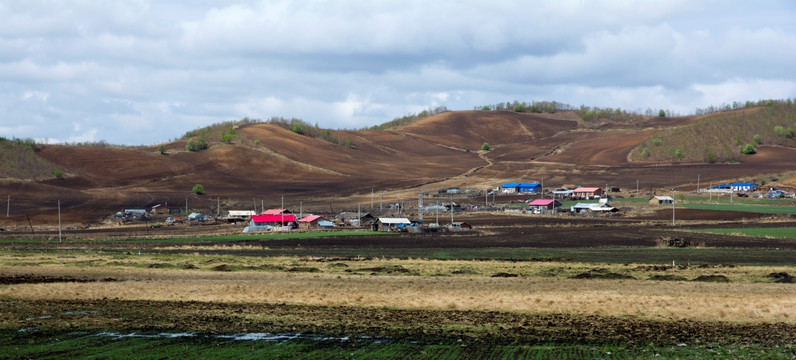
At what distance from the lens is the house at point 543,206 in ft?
462

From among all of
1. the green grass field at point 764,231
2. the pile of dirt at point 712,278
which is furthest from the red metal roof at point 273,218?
the pile of dirt at point 712,278

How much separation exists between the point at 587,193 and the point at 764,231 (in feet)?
252

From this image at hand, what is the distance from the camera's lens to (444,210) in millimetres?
143125

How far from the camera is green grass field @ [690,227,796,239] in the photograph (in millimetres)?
83194

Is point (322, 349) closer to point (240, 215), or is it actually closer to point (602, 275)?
point (602, 275)

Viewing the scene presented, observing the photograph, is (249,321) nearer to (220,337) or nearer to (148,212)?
(220,337)

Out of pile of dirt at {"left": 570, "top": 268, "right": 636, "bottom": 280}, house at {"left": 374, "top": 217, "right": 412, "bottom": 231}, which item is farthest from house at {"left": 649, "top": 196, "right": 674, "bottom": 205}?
pile of dirt at {"left": 570, "top": 268, "right": 636, "bottom": 280}

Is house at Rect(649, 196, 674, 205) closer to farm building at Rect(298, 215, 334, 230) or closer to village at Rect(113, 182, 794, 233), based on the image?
village at Rect(113, 182, 794, 233)

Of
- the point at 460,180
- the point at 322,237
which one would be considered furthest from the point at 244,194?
the point at 322,237

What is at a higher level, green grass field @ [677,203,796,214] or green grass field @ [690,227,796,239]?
green grass field @ [677,203,796,214]

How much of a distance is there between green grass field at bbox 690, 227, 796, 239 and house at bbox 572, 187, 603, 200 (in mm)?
70337

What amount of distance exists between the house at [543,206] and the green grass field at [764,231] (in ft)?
159

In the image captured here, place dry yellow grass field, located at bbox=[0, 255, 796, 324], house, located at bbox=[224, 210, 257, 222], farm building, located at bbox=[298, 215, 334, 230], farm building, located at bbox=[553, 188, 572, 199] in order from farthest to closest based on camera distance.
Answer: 1. farm building, located at bbox=[553, 188, 572, 199]
2. house, located at bbox=[224, 210, 257, 222]
3. farm building, located at bbox=[298, 215, 334, 230]
4. dry yellow grass field, located at bbox=[0, 255, 796, 324]

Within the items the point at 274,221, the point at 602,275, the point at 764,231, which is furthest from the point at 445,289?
the point at 274,221
